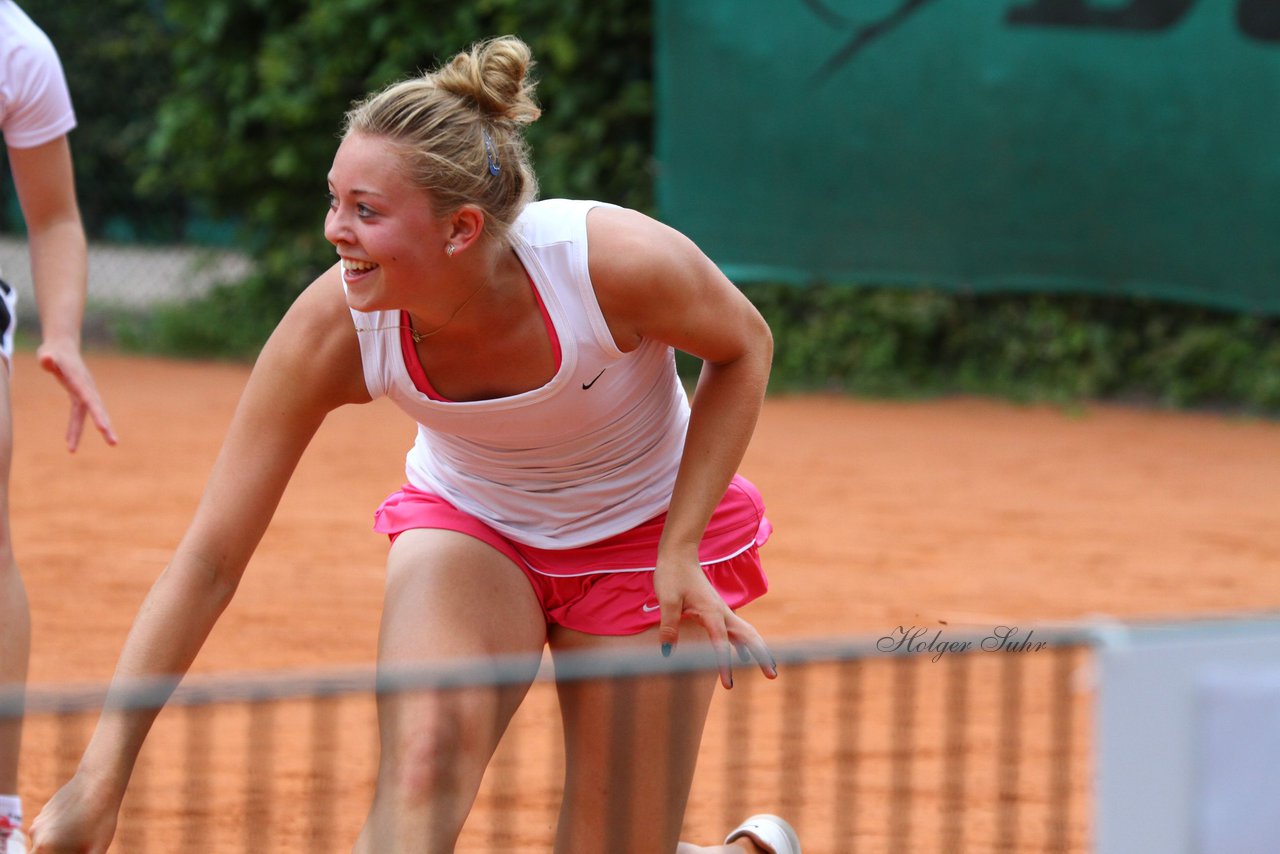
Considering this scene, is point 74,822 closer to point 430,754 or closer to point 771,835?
point 430,754

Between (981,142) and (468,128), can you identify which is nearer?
(468,128)


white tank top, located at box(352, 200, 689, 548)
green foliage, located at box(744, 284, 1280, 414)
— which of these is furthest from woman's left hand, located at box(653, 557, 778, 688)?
green foliage, located at box(744, 284, 1280, 414)

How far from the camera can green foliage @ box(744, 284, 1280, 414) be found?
8508 mm

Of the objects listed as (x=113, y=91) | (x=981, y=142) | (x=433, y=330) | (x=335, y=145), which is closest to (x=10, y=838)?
(x=433, y=330)

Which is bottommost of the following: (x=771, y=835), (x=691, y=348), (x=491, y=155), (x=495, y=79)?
(x=771, y=835)

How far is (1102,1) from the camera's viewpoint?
832 centimetres

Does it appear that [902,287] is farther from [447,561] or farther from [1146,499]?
[447,561]

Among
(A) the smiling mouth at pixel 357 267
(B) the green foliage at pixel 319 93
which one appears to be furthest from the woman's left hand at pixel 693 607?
(B) the green foliage at pixel 319 93

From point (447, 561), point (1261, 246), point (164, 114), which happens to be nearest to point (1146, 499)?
point (1261, 246)

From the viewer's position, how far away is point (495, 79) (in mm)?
2547

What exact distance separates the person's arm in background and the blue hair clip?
3.37 ft

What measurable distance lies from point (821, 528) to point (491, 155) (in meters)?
3.70

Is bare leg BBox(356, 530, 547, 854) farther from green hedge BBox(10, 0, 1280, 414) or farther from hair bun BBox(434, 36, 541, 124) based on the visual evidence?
green hedge BBox(10, 0, 1280, 414)

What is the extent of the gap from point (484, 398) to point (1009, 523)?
3907 mm
